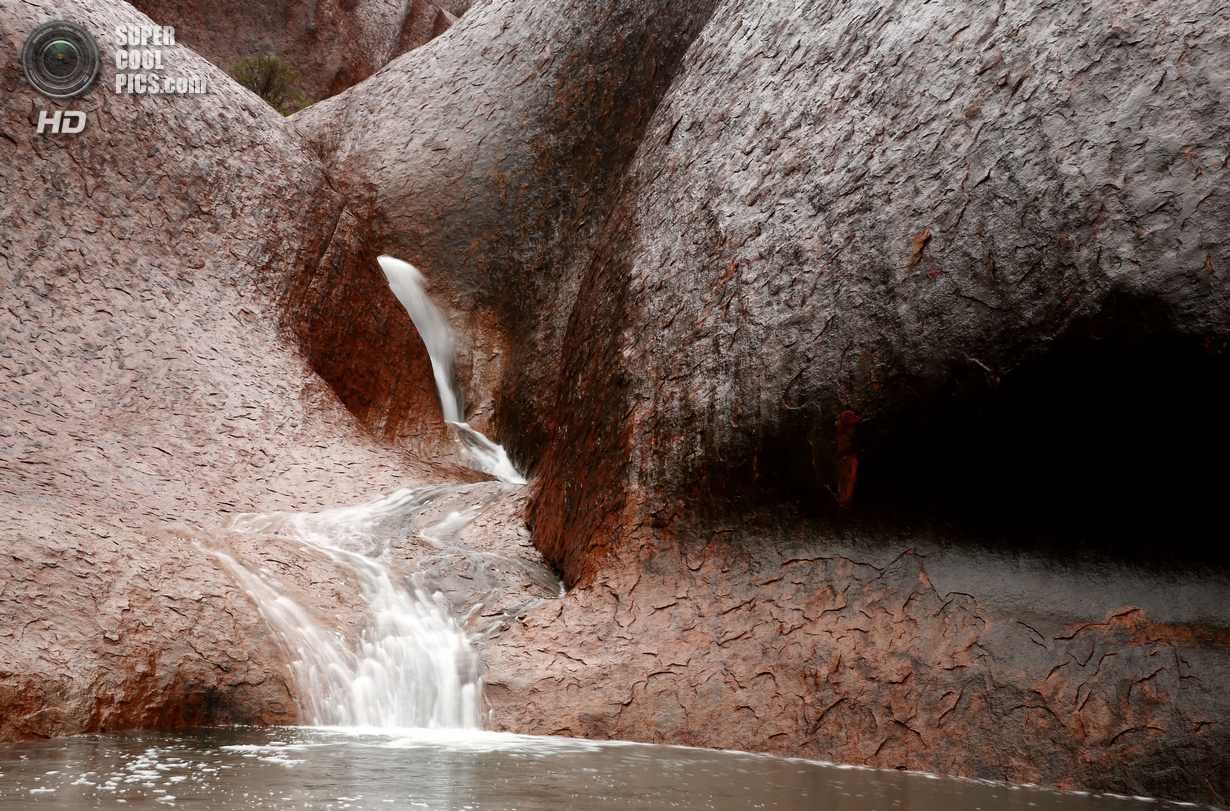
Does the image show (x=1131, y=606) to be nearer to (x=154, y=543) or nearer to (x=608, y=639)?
(x=608, y=639)

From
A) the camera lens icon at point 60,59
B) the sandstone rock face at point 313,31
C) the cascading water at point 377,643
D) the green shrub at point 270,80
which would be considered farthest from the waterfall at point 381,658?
the sandstone rock face at point 313,31

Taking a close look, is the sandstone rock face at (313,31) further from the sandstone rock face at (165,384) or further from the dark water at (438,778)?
the dark water at (438,778)

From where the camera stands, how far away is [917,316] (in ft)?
14.2

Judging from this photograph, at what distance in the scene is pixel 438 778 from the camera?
3119 millimetres

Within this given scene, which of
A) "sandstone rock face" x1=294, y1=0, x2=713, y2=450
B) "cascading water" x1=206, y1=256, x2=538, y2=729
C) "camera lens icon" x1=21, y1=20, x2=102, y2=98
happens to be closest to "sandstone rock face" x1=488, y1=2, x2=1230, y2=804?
"cascading water" x1=206, y1=256, x2=538, y2=729

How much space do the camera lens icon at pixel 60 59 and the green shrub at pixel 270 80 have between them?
21.7ft

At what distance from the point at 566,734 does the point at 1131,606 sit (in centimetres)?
240

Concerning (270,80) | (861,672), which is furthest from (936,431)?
(270,80)

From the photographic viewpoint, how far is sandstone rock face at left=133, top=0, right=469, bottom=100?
15.8 m

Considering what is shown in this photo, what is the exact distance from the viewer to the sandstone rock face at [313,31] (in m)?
15.8

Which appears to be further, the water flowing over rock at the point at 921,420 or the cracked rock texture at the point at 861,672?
the water flowing over rock at the point at 921,420

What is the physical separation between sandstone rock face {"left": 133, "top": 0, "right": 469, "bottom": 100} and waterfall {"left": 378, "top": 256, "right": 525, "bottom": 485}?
805 cm

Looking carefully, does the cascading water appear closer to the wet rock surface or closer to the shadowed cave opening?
the wet rock surface

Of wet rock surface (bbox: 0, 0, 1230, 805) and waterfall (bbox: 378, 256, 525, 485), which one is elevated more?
waterfall (bbox: 378, 256, 525, 485)
